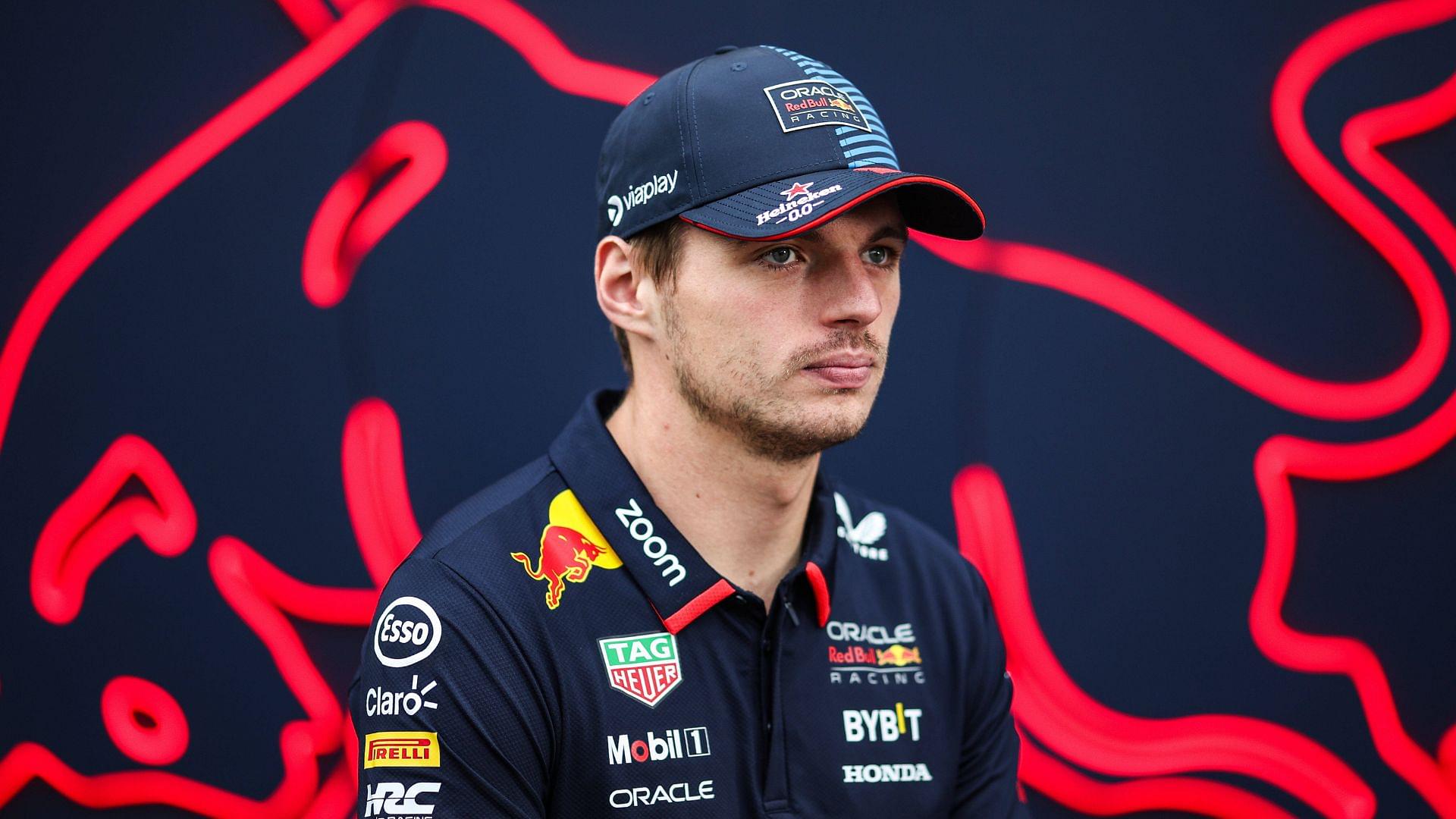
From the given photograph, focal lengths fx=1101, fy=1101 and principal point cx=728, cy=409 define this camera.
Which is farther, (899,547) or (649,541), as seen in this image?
(899,547)

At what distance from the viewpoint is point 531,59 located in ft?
6.16

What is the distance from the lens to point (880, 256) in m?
1.42

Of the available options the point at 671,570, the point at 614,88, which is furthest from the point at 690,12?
the point at 671,570

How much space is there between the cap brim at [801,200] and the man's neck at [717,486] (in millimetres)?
245

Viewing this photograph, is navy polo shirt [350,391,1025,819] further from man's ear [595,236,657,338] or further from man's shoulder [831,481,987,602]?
man's ear [595,236,657,338]

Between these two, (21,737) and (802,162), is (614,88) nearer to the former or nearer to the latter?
(802,162)

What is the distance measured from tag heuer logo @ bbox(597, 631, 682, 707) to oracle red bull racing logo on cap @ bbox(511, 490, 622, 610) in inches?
3.5

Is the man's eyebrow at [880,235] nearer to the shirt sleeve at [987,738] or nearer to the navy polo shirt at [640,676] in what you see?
the navy polo shirt at [640,676]

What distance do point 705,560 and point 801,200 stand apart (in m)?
0.47

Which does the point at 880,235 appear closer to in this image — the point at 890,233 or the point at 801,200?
the point at 890,233

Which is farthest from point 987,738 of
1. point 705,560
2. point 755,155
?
point 755,155

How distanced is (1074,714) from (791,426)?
92cm

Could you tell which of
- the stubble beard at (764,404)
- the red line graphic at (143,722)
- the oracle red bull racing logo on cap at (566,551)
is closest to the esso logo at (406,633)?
the oracle red bull racing logo on cap at (566,551)

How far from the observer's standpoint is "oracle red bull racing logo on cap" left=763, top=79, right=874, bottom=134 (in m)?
1.36
